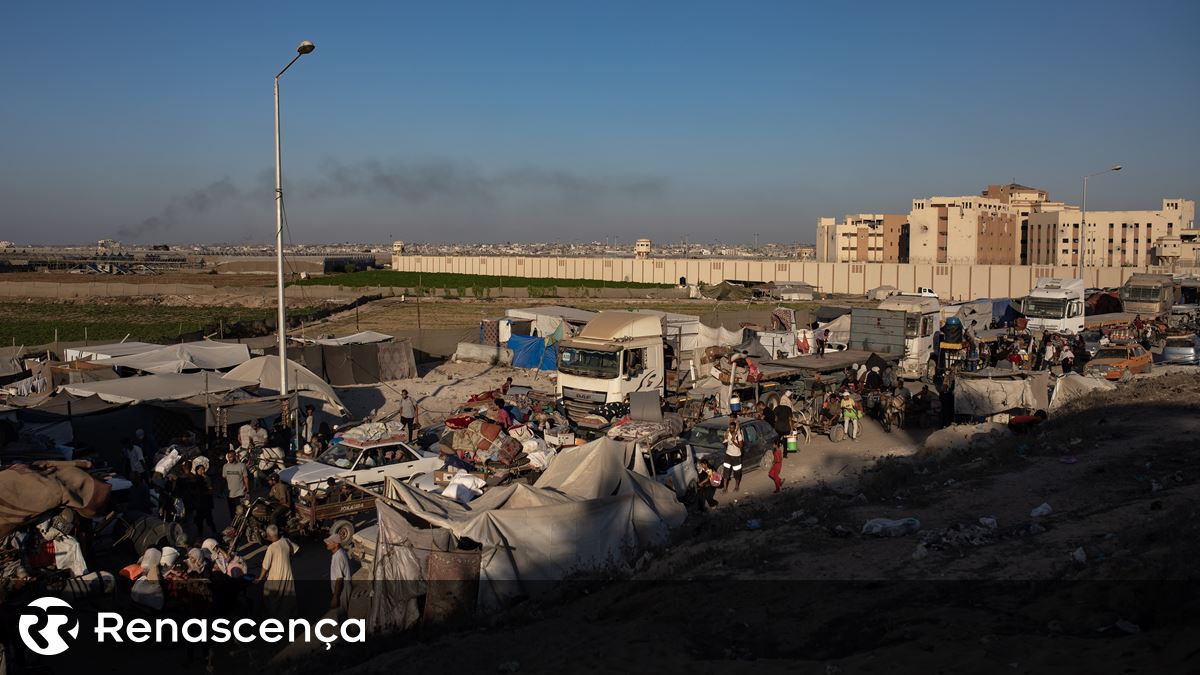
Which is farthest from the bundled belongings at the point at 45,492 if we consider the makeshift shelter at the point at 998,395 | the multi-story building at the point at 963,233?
the multi-story building at the point at 963,233

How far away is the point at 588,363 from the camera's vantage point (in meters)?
21.1

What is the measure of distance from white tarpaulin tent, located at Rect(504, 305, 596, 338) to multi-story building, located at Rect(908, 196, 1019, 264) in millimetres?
77270

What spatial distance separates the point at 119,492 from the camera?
44.3 feet

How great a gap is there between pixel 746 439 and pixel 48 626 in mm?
10919

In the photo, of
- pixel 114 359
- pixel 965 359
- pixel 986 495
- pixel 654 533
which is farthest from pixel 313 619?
pixel 965 359

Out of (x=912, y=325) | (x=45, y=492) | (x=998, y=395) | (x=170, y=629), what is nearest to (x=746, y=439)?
(x=998, y=395)

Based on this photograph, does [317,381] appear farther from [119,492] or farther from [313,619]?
[313,619]

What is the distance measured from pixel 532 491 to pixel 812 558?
128 inches

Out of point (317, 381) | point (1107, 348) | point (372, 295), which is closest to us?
point (317, 381)

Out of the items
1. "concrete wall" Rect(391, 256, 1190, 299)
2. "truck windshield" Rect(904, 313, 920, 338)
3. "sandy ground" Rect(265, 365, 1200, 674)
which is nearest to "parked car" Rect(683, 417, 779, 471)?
"sandy ground" Rect(265, 365, 1200, 674)

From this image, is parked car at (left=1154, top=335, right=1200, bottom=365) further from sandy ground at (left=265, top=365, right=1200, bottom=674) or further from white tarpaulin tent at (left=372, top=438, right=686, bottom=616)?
white tarpaulin tent at (left=372, top=438, right=686, bottom=616)

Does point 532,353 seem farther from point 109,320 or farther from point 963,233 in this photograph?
point 963,233

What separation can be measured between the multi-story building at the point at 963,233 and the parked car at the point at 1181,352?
247 feet

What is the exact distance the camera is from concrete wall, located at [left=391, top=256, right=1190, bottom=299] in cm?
6438
